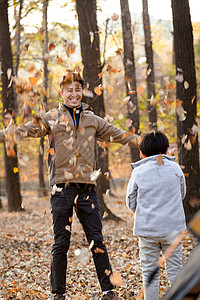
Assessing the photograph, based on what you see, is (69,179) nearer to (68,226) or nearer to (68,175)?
(68,175)

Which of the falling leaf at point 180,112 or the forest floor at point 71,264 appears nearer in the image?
the forest floor at point 71,264

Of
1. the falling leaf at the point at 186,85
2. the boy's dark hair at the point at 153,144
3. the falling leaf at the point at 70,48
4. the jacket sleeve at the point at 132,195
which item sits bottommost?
the jacket sleeve at the point at 132,195

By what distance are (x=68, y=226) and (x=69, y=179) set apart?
478 millimetres

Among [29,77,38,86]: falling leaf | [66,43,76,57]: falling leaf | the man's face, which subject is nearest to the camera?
the man's face

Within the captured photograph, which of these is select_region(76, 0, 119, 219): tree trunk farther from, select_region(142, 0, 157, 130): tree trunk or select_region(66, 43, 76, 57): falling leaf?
select_region(142, 0, 157, 130): tree trunk

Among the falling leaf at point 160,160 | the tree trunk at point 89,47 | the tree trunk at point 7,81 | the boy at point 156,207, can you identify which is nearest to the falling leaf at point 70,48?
the boy at point 156,207

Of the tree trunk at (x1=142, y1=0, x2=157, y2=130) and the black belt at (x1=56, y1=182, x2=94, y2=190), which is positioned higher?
the tree trunk at (x1=142, y1=0, x2=157, y2=130)

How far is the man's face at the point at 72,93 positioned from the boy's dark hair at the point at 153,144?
2.87 feet

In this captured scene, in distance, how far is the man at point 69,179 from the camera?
3.79 meters

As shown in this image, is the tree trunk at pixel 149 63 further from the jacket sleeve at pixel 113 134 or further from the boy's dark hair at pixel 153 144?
the boy's dark hair at pixel 153 144

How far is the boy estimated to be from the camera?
3262mm

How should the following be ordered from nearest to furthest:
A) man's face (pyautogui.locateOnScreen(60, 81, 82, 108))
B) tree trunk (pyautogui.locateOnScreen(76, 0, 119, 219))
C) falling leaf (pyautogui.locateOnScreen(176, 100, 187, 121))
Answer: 1. man's face (pyautogui.locateOnScreen(60, 81, 82, 108))
2. falling leaf (pyautogui.locateOnScreen(176, 100, 187, 121))
3. tree trunk (pyautogui.locateOnScreen(76, 0, 119, 219))

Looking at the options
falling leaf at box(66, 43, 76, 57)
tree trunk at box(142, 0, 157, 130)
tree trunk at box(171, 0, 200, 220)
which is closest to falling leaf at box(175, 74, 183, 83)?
tree trunk at box(171, 0, 200, 220)

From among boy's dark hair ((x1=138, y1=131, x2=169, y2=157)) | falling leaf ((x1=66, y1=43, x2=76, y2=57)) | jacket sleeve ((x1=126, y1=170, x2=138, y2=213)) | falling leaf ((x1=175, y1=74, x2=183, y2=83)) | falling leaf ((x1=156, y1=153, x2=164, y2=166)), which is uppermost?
falling leaf ((x1=66, y1=43, x2=76, y2=57))
